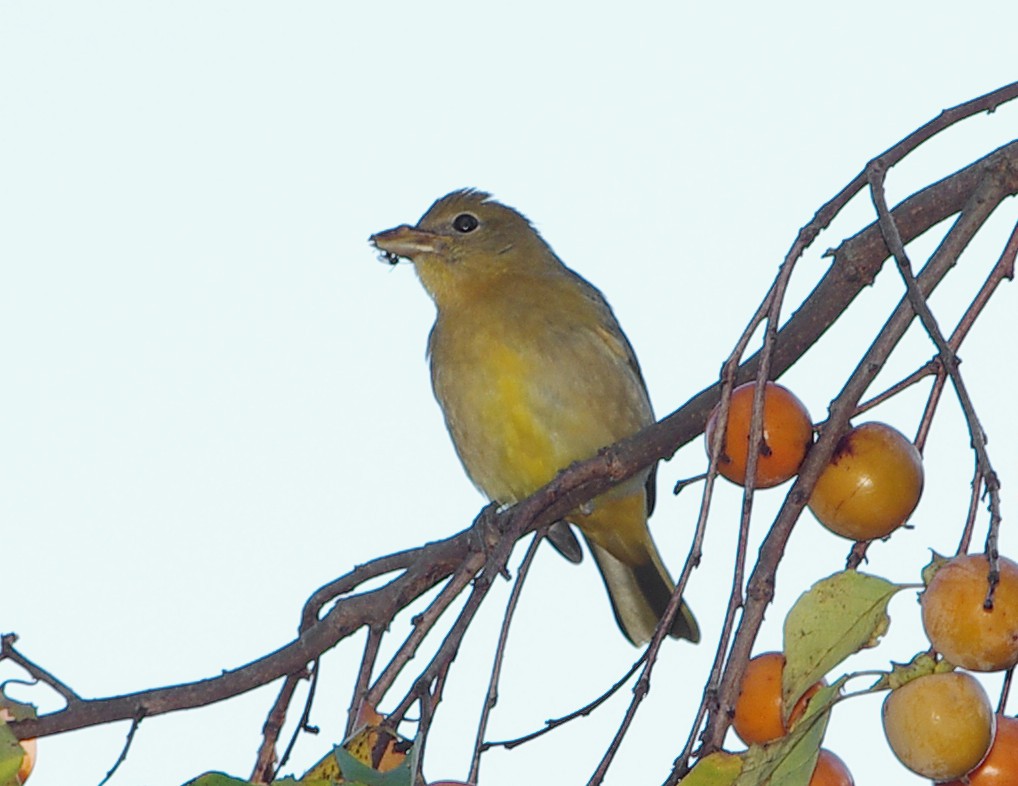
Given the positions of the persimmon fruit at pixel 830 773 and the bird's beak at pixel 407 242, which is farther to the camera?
the bird's beak at pixel 407 242

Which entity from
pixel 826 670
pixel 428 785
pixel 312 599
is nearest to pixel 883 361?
pixel 826 670

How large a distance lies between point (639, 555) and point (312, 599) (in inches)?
120

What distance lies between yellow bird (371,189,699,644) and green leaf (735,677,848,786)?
13.3 feet

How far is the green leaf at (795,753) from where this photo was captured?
2.06 m

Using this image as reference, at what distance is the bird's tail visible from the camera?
22.6ft

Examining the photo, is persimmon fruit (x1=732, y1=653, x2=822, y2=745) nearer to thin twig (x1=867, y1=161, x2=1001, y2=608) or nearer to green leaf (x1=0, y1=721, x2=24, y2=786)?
thin twig (x1=867, y1=161, x2=1001, y2=608)

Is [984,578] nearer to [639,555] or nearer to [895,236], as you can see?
[895,236]

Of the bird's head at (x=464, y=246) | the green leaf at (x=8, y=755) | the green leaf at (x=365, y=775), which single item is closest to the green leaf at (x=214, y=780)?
the green leaf at (x=365, y=775)

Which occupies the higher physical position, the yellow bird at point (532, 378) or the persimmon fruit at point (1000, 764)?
the yellow bird at point (532, 378)

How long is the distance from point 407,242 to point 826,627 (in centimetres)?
494

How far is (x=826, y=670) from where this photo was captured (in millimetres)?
2186

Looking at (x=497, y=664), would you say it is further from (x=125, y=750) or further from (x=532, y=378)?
(x=532, y=378)

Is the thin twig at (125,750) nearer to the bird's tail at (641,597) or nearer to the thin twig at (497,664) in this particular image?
the thin twig at (497,664)

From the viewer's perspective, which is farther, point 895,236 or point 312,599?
point 312,599
